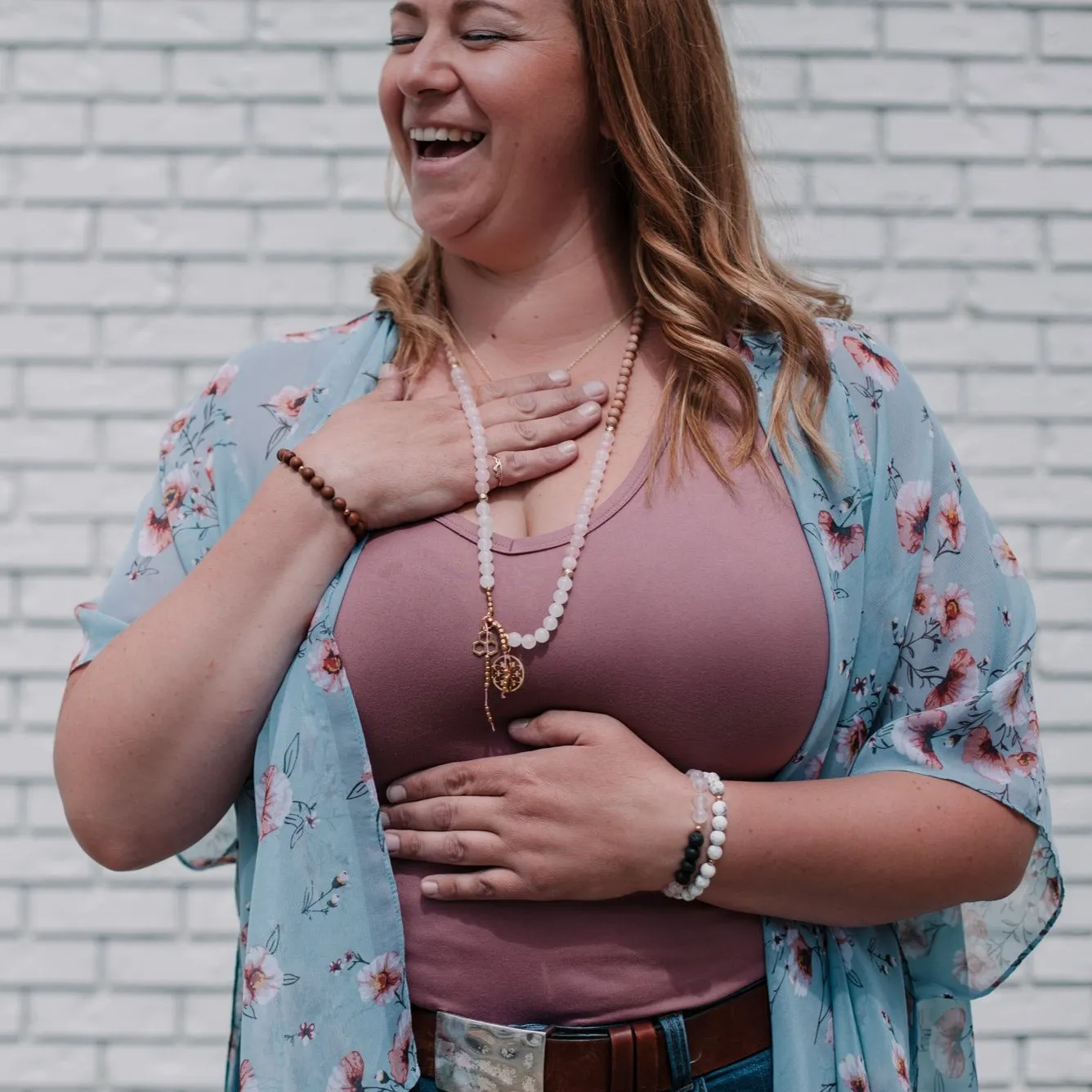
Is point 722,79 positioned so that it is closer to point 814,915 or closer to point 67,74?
point 814,915

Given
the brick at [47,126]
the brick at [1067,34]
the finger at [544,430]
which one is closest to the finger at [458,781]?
the finger at [544,430]

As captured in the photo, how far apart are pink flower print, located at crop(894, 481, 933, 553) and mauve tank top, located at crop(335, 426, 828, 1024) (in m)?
0.15

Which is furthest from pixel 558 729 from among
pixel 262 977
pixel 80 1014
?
pixel 80 1014

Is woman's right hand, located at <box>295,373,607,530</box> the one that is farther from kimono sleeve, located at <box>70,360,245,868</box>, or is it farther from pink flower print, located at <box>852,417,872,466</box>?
pink flower print, located at <box>852,417,872,466</box>

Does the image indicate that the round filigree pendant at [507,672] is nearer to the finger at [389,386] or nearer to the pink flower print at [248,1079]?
the finger at [389,386]

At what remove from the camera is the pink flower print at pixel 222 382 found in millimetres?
1568

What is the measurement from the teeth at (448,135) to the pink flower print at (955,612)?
2.47 feet

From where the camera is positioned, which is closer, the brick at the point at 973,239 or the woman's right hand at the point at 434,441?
the woman's right hand at the point at 434,441

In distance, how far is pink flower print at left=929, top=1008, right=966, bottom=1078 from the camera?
5.38ft

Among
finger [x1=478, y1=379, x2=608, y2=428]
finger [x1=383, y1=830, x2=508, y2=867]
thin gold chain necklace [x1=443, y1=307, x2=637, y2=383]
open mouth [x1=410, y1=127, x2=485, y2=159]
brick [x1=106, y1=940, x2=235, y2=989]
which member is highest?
open mouth [x1=410, y1=127, x2=485, y2=159]

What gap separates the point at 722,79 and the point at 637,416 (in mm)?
465

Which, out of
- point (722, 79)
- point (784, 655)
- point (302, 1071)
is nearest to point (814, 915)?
point (784, 655)

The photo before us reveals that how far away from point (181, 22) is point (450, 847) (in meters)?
2.17

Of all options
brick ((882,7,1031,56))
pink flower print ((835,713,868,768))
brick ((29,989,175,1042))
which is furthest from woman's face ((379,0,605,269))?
brick ((29,989,175,1042))
